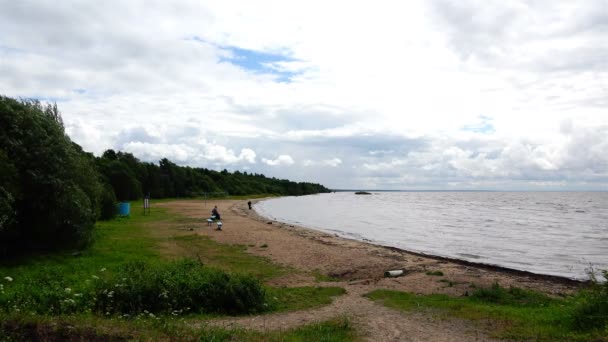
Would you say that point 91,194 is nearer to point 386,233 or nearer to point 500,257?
point 500,257

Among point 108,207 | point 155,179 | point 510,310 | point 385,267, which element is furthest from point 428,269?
point 155,179

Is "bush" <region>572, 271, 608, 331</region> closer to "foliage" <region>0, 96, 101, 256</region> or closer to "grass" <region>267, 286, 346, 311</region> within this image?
"grass" <region>267, 286, 346, 311</region>

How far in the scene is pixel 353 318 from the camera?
1136 cm

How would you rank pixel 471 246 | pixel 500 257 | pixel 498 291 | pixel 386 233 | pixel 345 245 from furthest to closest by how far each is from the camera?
pixel 386 233 → pixel 471 246 → pixel 345 245 → pixel 500 257 → pixel 498 291

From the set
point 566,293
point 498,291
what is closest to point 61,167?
point 498,291

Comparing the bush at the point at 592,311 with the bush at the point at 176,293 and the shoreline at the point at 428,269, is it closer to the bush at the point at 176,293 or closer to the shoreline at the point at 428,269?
the shoreline at the point at 428,269

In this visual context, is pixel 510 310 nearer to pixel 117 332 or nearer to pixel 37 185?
pixel 117 332

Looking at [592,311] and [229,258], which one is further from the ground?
[592,311]

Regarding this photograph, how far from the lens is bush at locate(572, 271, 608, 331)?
9.80m

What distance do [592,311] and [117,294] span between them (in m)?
10.8

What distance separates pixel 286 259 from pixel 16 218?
11396 mm

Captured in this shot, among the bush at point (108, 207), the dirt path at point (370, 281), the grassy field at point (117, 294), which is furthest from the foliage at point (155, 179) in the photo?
the grassy field at point (117, 294)

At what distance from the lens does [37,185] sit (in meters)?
17.4

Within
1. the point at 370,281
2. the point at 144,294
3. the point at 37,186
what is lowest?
the point at 370,281
